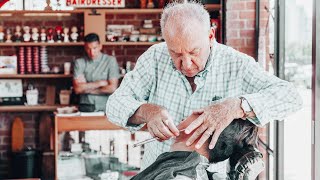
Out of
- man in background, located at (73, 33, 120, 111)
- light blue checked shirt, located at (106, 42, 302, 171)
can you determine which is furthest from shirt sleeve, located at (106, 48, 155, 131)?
man in background, located at (73, 33, 120, 111)

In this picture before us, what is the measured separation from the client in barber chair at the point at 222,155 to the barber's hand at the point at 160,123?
0.04 metres

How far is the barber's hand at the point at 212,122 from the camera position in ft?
5.94

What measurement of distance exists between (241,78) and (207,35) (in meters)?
0.26

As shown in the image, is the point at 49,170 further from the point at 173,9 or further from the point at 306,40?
the point at 173,9

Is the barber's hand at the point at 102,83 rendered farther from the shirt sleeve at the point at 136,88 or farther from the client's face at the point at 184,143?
the client's face at the point at 184,143

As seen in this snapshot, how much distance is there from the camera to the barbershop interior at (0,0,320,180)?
6.42 ft

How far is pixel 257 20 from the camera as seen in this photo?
6.62 m

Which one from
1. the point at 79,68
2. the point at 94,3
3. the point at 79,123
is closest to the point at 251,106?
the point at 79,123

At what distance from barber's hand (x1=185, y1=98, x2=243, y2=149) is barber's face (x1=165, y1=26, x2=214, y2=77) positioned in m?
0.21

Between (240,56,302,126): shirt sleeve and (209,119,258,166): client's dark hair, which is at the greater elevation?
(240,56,302,126): shirt sleeve

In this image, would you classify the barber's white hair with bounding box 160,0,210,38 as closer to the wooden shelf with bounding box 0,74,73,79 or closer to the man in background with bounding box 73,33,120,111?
the man in background with bounding box 73,33,120,111

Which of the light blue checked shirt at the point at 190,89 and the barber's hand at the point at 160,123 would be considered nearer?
the barber's hand at the point at 160,123

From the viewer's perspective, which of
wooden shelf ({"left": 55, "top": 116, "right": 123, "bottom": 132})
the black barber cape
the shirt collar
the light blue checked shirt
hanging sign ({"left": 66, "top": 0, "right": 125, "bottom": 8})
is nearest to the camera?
the black barber cape

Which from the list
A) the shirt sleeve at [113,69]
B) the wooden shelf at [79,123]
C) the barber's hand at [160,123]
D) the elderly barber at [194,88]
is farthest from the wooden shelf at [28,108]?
the barber's hand at [160,123]
